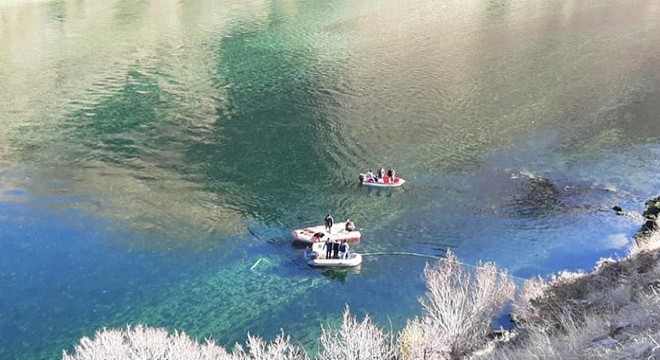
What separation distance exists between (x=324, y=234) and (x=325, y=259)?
7.44 feet

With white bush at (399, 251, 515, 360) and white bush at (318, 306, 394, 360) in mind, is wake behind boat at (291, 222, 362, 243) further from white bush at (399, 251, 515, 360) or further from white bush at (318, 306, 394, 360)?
white bush at (318, 306, 394, 360)

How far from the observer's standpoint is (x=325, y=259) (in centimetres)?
3981

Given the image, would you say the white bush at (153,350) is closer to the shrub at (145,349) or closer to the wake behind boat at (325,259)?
the shrub at (145,349)

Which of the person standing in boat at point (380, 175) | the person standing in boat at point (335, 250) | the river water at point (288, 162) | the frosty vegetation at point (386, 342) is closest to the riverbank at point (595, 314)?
the frosty vegetation at point (386, 342)

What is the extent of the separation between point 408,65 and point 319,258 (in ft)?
156

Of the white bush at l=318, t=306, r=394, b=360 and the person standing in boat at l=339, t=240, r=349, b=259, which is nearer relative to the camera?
the white bush at l=318, t=306, r=394, b=360

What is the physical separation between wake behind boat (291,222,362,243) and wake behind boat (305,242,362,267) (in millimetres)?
983

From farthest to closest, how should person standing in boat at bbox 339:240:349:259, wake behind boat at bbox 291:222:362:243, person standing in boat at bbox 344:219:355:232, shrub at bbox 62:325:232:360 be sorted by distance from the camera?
person standing in boat at bbox 344:219:355:232, wake behind boat at bbox 291:222:362:243, person standing in boat at bbox 339:240:349:259, shrub at bbox 62:325:232:360

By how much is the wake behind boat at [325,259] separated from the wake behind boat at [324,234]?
983 mm

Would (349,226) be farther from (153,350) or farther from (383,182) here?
(153,350)

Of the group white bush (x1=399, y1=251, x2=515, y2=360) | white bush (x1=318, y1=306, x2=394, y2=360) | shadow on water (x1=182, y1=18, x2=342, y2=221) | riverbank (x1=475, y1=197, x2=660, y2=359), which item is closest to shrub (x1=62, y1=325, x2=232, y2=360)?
white bush (x1=318, y1=306, x2=394, y2=360)

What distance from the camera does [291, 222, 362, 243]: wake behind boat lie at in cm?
4162

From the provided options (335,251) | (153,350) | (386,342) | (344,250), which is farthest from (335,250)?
(153,350)

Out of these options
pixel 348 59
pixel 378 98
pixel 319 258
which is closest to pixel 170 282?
pixel 319 258
